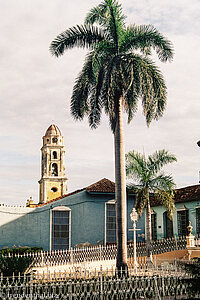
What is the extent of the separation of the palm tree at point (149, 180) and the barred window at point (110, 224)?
8.95ft

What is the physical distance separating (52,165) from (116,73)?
31.3 metres

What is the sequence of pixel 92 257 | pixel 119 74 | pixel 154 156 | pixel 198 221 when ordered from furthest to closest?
pixel 198 221
pixel 154 156
pixel 92 257
pixel 119 74

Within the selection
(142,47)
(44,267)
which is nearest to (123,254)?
(44,267)

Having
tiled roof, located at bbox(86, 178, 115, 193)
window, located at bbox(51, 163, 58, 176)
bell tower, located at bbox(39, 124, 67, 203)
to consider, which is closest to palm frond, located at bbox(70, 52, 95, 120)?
tiled roof, located at bbox(86, 178, 115, 193)

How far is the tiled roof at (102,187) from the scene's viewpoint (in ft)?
81.8

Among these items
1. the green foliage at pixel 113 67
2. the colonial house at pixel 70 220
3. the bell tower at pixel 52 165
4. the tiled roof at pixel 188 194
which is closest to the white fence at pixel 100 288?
the green foliage at pixel 113 67

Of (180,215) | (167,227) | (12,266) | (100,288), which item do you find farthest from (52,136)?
(100,288)

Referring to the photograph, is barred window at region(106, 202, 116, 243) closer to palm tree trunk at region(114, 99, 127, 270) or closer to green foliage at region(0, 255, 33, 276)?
palm tree trunk at region(114, 99, 127, 270)

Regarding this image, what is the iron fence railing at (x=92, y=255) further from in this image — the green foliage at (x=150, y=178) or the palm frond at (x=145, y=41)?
the palm frond at (x=145, y=41)

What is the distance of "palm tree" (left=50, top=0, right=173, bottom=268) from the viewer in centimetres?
1664

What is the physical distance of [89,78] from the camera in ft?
58.4

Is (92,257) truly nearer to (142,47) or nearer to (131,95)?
(131,95)

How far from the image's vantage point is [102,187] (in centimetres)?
2536

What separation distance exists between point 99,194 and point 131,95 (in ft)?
30.6
